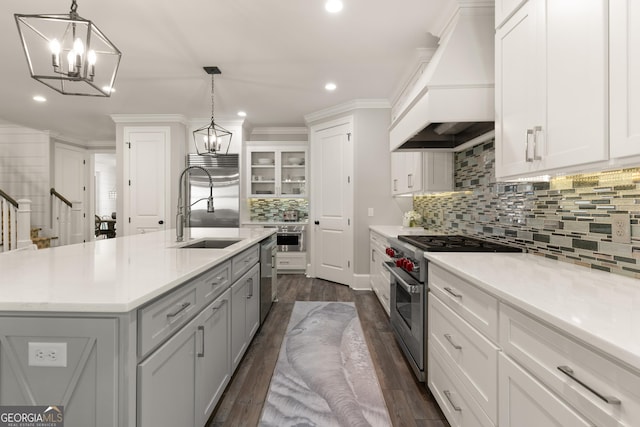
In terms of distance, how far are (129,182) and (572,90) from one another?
19.1 ft

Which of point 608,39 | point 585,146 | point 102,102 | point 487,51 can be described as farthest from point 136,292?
point 102,102

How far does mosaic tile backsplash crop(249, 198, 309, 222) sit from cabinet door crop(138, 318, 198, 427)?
15.2 ft

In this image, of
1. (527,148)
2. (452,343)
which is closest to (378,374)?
(452,343)

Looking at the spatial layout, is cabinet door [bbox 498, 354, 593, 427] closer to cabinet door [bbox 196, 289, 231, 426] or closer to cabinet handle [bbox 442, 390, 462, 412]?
cabinet handle [bbox 442, 390, 462, 412]

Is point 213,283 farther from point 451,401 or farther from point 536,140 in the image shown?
point 536,140

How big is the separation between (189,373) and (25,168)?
24.2 ft

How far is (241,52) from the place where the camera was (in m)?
3.06

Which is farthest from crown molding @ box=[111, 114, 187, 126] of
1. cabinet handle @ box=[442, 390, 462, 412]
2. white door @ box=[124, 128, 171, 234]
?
cabinet handle @ box=[442, 390, 462, 412]

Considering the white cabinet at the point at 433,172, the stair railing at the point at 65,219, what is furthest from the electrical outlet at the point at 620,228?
the stair railing at the point at 65,219

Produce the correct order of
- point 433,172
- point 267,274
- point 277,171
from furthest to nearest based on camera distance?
point 277,171, point 267,274, point 433,172

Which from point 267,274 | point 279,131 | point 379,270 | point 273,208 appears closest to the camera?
point 267,274

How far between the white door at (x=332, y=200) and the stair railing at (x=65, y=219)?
5.41 meters

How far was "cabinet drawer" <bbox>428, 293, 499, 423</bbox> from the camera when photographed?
47.4 inches

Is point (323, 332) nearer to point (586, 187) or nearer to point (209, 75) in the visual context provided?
point (586, 187)
